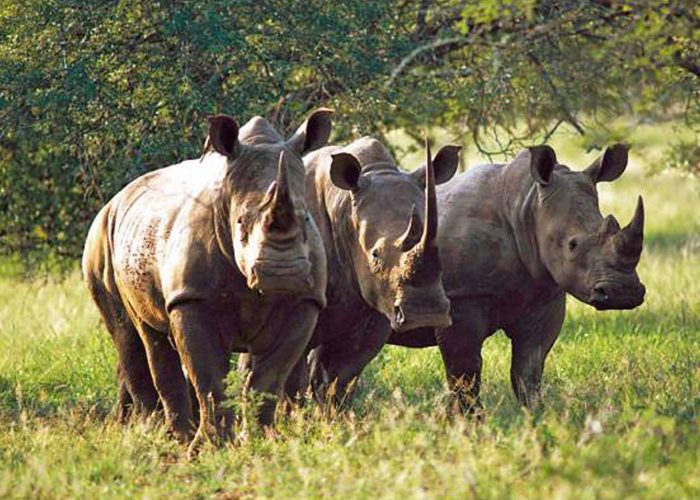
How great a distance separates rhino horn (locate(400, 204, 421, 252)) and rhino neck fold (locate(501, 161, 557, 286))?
1161 millimetres

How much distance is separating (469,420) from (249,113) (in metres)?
3.51

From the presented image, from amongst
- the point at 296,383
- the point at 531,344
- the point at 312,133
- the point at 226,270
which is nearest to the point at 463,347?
the point at 531,344

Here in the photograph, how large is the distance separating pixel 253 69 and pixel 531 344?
3.16 meters

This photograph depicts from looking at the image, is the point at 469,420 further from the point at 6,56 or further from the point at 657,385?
the point at 6,56

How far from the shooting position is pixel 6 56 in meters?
11.0

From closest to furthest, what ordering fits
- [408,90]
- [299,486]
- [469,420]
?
[299,486] < [469,420] < [408,90]

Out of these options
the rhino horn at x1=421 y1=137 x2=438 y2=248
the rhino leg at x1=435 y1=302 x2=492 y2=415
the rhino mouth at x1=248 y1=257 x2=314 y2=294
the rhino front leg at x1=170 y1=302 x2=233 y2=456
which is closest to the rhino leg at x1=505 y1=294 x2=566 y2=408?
the rhino leg at x1=435 y1=302 x2=492 y2=415

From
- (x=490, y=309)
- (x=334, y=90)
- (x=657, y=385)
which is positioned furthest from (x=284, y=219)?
(x=334, y=90)

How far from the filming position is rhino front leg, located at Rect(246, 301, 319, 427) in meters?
8.05

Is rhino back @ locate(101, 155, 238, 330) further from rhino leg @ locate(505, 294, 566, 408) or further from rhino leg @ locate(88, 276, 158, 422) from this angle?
rhino leg @ locate(505, 294, 566, 408)

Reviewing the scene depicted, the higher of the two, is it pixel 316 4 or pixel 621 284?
pixel 316 4

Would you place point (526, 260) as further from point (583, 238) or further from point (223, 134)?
point (223, 134)

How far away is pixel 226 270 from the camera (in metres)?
8.05

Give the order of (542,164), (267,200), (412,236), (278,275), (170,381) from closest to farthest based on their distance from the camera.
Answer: (278,275) → (267,200) → (412,236) → (170,381) → (542,164)
